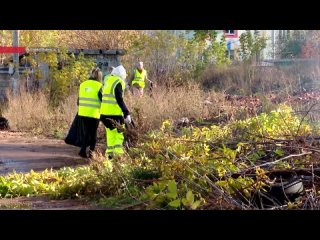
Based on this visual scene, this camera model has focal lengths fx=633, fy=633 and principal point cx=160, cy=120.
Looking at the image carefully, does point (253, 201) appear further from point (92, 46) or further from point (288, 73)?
point (92, 46)

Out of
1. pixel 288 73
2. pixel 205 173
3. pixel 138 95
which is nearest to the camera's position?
pixel 205 173

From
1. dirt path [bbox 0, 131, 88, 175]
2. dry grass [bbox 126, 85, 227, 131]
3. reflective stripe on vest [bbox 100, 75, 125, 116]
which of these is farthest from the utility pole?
reflective stripe on vest [bbox 100, 75, 125, 116]

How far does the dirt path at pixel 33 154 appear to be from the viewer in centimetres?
1188

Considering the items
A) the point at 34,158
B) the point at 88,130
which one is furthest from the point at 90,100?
the point at 34,158

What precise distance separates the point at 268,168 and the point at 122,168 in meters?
1.97

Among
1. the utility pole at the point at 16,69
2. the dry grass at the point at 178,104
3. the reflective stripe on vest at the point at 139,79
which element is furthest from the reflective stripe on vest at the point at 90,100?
the utility pole at the point at 16,69

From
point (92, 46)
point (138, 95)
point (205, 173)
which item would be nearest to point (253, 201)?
point (205, 173)

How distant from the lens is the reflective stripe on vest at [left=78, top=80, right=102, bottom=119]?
40.0ft

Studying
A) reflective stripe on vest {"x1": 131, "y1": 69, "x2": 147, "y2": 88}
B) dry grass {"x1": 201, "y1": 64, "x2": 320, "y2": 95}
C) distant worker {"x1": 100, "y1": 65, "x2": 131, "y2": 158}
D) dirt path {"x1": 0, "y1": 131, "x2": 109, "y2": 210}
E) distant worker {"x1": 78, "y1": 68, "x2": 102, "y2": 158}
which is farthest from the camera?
dry grass {"x1": 201, "y1": 64, "x2": 320, "y2": 95}

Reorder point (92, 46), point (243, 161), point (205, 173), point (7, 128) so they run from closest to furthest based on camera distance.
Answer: point (205, 173)
point (243, 161)
point (7, 128)
point (92, 46)

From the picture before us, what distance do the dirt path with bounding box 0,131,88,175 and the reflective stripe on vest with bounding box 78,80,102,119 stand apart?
0.97 metres

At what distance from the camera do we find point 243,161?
703 cm

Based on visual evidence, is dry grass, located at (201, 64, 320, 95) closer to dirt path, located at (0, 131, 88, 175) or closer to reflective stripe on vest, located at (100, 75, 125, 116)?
dirt path, located at (0, 131, 88, 175)

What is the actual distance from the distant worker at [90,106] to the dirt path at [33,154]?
489mm
